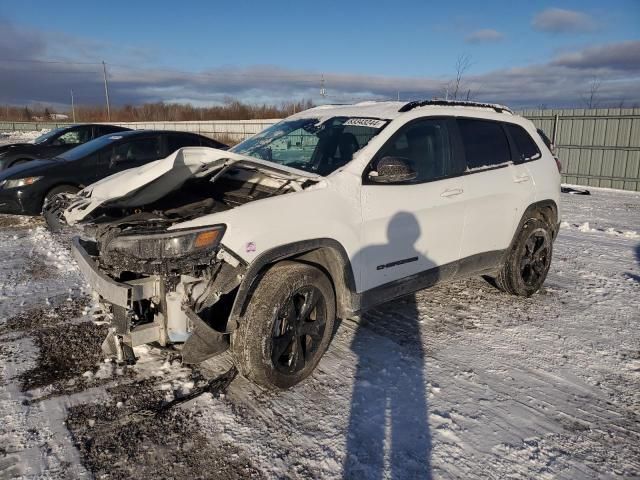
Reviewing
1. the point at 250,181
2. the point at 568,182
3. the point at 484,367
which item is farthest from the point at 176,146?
the point at 568,182

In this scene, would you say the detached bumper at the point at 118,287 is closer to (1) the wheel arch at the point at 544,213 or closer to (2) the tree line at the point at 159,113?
(1) the wheel arch at the point at 544,213

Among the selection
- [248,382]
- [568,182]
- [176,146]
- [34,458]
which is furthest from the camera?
[568,182]

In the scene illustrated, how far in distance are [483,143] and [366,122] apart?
1356mm

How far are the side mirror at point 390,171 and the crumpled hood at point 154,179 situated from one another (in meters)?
0.48

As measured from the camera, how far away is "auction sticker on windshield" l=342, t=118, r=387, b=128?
414 centimetres

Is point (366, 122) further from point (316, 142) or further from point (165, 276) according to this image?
point (165, 276)

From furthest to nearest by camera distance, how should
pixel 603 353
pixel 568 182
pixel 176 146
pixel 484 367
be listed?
1. pixel 568 182
2. pixel 176 146
3. pixel 603 353
4. pixel 484 367

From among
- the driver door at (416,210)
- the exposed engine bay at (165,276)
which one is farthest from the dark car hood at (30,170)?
the driver door at (416,210)

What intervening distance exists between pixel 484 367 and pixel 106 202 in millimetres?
3125

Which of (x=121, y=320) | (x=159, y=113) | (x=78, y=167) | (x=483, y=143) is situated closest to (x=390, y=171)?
(x=483, y=143)

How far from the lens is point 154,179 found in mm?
3580

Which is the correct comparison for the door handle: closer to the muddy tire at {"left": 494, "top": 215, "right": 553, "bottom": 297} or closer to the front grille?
the muddy tire at {"left": 494, "top": 215, "right": 553, "bottom": 297}

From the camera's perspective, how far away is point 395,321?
4773mm

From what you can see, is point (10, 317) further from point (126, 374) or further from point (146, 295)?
point (146, 295)
